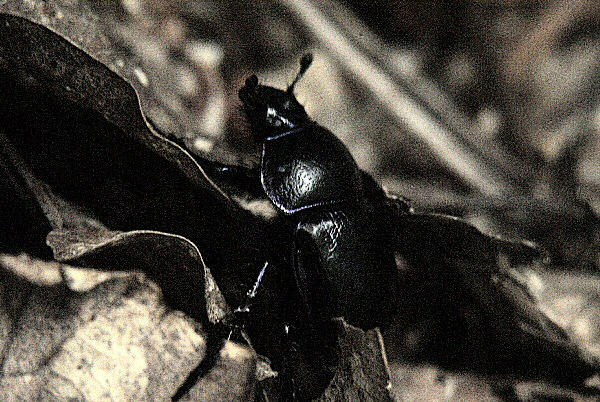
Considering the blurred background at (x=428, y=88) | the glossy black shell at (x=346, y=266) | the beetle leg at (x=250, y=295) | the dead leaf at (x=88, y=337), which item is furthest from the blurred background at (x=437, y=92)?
the dead leaf at (x=88, y=337)

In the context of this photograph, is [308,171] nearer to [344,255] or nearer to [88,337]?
[344,255]

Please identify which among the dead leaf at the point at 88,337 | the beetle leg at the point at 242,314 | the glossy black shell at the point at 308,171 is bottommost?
the dead leaf at the point at 88,337

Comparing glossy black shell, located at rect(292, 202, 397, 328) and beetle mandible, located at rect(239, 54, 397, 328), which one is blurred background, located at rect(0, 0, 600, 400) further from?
glossy black shell, located at rect(292, 202, 397, 328)

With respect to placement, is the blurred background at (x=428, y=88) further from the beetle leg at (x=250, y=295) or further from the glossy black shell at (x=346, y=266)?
the beetle leg at (x=250, y=295)

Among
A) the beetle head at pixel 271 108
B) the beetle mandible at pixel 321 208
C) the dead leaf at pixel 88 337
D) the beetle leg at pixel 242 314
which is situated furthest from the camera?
the beetle head at pixel 271 108

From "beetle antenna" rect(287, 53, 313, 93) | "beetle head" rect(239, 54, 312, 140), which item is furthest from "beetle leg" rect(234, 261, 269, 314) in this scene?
"beetle antenna" rect(287, 53, 313, 93)

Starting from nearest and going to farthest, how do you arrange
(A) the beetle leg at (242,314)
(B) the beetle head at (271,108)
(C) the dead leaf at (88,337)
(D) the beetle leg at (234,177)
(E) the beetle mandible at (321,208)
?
(C) the dead leaf at (88,337), (A) the beetle leg at (242,314), (D) the beetle leg at (234,177), (E) the beetle mandible at (321,208), (B) the beetle head at (271,108)

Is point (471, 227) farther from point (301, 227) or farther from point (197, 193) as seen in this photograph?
point (197, 193)
